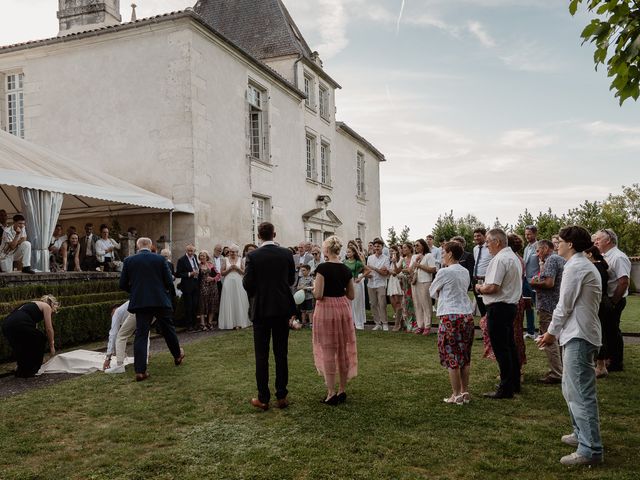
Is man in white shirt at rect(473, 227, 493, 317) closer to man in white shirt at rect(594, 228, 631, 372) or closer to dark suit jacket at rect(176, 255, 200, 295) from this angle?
man in white shirt at rect(594, 228, 631, 372)

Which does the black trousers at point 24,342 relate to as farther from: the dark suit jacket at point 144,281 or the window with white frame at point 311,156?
the window with white frame at point 311,156

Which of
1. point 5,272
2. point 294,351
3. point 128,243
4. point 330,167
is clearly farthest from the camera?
point 330,167

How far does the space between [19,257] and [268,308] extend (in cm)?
762

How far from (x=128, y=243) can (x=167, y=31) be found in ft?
20.0

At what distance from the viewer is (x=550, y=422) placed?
526 centimetres

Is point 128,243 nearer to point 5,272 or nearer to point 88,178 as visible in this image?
point 88,178

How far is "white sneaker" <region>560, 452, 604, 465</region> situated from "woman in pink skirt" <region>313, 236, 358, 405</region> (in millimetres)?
2448

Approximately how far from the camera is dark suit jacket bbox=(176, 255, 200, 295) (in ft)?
42.5

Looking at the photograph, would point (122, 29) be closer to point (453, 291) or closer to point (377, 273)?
point (377, 273)

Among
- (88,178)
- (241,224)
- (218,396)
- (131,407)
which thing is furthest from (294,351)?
(241,224)

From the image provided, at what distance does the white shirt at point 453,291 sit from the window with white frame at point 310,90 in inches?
734

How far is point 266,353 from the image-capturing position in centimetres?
596

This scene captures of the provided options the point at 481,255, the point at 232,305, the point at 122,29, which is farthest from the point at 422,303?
the point at 122,29

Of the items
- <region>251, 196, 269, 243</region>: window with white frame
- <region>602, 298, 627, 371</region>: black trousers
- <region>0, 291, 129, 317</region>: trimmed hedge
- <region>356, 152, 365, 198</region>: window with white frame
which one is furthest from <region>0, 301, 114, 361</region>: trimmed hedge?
<region>356, 152, 365, 198</region>: window with white frame
